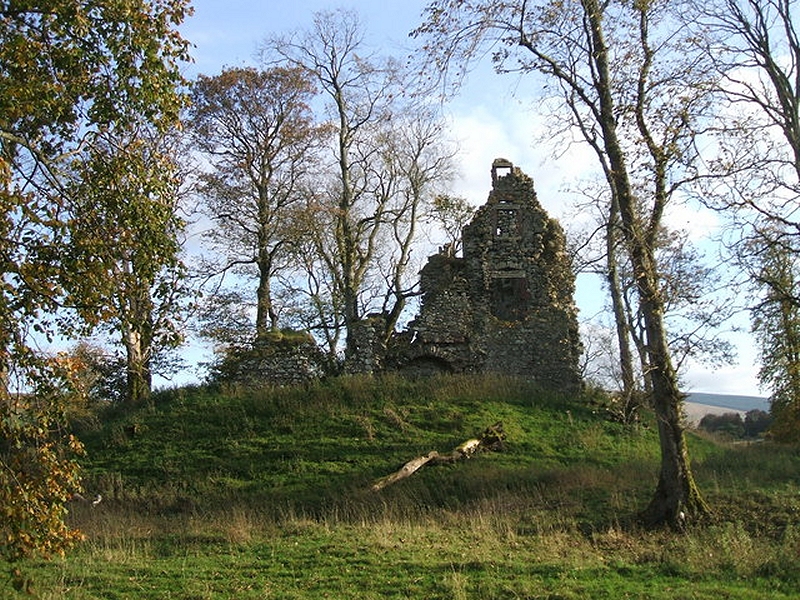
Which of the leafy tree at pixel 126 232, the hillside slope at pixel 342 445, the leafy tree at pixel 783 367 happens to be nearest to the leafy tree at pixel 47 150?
the leafy tree at pixel 126 232

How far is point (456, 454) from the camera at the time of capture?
55.6ft

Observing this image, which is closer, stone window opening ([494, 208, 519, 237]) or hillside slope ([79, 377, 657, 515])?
hillside slope ([79, 377, 657, 515])

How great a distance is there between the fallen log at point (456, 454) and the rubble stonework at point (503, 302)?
5.90m

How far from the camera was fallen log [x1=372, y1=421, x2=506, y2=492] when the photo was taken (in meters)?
15.6

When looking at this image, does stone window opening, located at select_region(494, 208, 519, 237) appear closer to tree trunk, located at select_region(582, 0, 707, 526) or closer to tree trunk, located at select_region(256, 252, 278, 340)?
tree trunk, located at select_region(256, 252, 278, 340)

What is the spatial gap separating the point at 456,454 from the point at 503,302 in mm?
11029

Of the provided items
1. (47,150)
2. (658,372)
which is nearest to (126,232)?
(47,150)

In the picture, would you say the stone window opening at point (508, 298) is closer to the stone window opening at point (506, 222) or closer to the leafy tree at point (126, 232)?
the stone window opening at point (506, 222)

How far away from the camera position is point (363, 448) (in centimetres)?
1767

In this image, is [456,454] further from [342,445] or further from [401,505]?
[401,505]

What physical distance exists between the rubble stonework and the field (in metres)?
2.42

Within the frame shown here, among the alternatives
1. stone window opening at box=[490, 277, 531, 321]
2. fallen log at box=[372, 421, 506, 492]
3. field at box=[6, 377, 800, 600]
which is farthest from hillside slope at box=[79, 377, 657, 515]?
stone window opening at box=[490, 277, 531, 321]

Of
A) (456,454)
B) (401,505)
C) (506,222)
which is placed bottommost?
(401,505)

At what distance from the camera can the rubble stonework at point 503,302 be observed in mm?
24203
